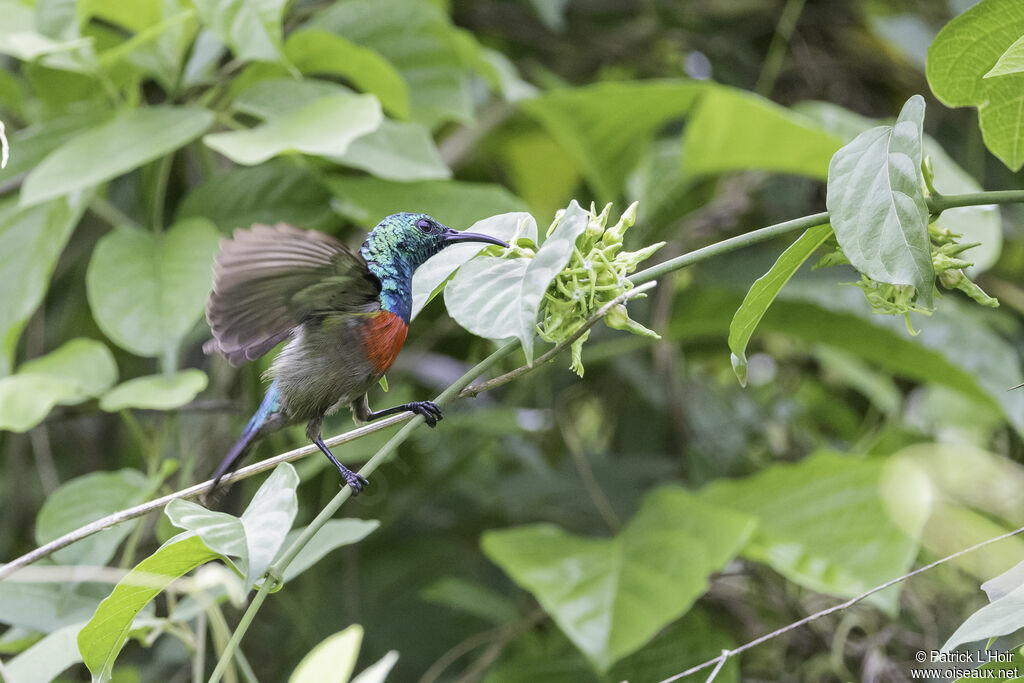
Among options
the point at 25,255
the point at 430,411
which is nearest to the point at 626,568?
the point at 430,411

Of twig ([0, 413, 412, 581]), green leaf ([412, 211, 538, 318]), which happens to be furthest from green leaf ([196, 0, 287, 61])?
twig ([0, 413, 412, 581])

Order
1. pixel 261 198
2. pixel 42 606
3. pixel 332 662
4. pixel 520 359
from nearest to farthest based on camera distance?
pixel 332 662 < pixel 42 606 < pixel 261 198 < pixel 520 359

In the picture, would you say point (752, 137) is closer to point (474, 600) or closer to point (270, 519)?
point (474, 600)

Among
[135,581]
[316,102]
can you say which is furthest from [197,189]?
[135,581]

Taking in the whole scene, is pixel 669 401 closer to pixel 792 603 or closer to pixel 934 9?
pixel 792 603

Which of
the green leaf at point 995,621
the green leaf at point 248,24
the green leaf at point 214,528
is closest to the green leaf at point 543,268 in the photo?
the green leaf at point 214,528

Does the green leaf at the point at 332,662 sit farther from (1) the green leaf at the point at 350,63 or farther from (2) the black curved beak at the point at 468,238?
(1) the green leaf at the point at 350,63

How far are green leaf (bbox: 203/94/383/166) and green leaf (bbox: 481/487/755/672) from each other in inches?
28.6

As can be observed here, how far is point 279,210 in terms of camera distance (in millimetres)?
1573

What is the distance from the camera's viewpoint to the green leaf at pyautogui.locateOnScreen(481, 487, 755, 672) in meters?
1.34

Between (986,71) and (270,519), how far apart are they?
773mm

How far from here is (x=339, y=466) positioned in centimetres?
92

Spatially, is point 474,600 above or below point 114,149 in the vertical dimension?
below

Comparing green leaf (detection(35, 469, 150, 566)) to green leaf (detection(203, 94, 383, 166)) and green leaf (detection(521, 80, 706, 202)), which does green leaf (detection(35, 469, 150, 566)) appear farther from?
green leaf (detection(521, 80, 706, 202))
